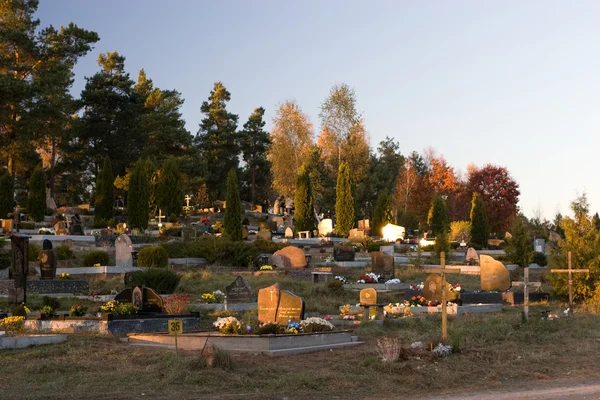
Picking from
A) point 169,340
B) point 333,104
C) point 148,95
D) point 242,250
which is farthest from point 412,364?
point 148,95

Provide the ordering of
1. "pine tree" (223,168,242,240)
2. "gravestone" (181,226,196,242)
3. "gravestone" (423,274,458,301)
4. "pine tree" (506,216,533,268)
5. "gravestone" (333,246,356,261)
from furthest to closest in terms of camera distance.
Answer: "pine tree" (223,168,242,240) < "gravestone" (181,226,196,242) < "pine tree" (506,216,533,268) < "gravestone" (333,246,356,261) < "gravestone" (423,274,458,301)

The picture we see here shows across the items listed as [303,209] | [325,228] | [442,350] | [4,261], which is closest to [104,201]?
[303,209]

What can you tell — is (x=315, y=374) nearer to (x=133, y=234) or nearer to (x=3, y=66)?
(x=133, y=234)

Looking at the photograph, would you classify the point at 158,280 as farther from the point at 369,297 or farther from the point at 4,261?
the point at 4,261

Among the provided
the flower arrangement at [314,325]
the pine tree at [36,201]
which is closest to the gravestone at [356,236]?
the pine tree at [36,201]

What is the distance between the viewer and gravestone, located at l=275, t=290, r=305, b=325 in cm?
1552

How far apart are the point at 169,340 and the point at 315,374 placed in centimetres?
354

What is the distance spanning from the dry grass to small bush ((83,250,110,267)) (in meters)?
13.2

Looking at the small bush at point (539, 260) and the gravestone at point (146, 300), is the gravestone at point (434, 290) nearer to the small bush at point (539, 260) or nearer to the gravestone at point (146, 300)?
the gravestone at point (146, 300)

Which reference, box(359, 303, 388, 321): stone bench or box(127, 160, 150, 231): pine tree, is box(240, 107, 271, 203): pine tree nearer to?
box(127, 160, 150, 231): pine tree

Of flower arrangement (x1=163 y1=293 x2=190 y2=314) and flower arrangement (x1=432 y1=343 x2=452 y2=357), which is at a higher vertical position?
flower arrangement (x1=163 y1=293 x2=190 y2=314)

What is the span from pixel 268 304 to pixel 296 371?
3.72m

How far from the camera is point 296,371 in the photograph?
12.1 meters

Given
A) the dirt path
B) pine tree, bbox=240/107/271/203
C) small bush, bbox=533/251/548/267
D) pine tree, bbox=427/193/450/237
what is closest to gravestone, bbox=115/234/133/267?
small bush, bbox=533/251/548/267
